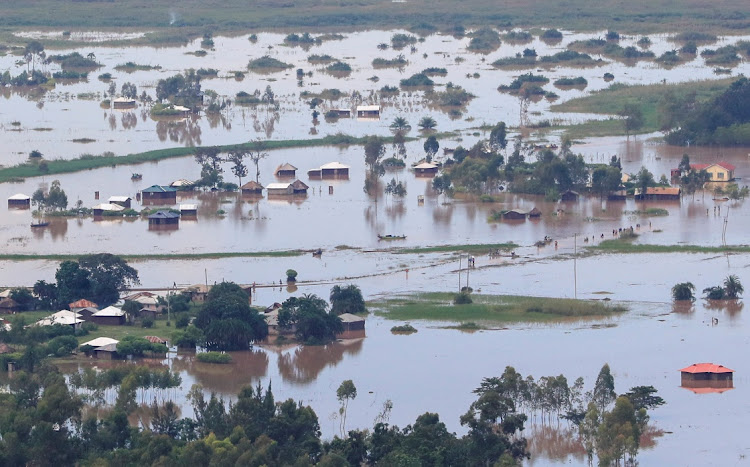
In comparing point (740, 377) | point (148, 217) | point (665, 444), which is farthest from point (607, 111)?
point (665, 444)

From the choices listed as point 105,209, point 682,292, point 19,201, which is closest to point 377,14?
point 19,201

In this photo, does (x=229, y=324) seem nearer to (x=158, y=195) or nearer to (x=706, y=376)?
(x=706, y=376)

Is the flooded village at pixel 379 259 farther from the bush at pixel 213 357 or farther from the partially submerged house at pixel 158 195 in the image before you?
the partially submerged house at pixel 158 195

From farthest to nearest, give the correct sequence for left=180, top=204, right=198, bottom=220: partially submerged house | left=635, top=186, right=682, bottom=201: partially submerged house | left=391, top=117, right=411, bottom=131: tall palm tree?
left=391, top=117, right=411, bottom=131: tall palm tree
left=635, top=186, right=682, bottom=201: partially submerged house
left=180, top=204, right=198, bottom=220: partially submerged house

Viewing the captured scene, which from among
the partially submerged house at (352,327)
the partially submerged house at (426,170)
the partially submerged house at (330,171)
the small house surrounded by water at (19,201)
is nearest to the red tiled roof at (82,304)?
the partially submerged house at (352,327)

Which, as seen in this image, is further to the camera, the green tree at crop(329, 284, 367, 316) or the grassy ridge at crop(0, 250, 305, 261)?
the grassy ridge at crop(0, 250, 305, 261)

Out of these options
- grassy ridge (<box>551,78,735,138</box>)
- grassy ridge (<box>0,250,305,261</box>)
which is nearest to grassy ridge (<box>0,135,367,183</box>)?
grassy ridge (<box>551,78,735,138</box>)

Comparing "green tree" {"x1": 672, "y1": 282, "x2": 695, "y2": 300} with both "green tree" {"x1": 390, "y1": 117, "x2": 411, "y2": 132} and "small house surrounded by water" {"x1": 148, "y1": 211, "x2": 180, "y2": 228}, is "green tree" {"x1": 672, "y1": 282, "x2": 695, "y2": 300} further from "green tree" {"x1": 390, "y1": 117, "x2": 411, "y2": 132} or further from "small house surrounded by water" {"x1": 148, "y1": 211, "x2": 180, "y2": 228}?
"green tree" {"x1": 390, "y1": 117, "x2": 411, "y2": 132}
